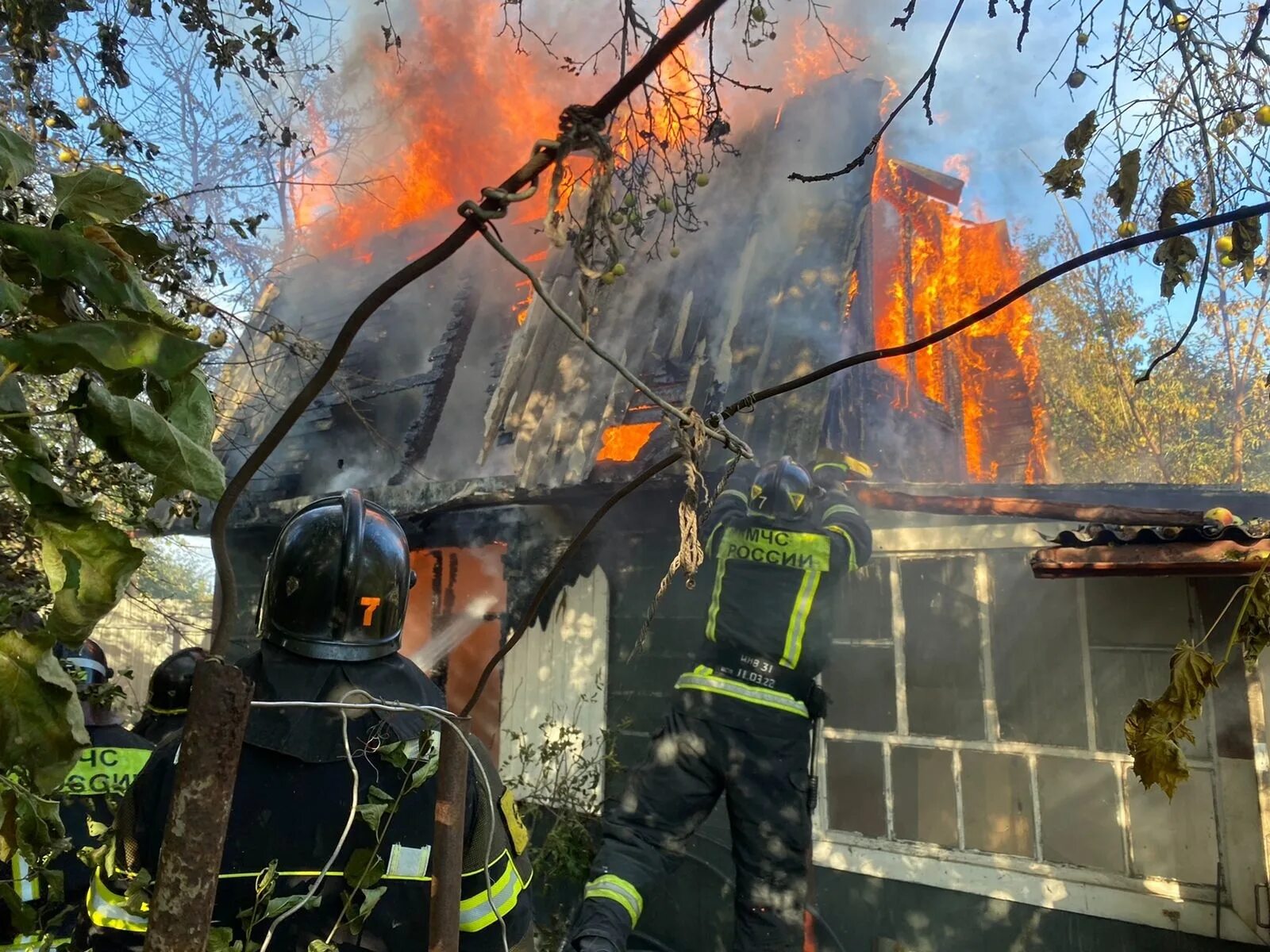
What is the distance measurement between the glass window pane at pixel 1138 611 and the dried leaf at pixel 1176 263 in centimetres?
310

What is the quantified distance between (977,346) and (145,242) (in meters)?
11.3

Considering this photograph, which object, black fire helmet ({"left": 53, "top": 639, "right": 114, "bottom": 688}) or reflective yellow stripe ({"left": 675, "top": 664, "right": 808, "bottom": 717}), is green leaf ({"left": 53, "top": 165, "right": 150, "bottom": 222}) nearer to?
black fire helmet ({"left": 53, "top": 639, "right": 114, "bottom": 688})

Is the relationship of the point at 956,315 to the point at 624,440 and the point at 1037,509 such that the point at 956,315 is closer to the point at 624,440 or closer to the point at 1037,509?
the point at 624,440

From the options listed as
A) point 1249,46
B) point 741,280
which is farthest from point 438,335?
point 1249,46

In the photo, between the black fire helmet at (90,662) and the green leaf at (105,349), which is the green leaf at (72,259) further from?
the black fire helmet at (90,662)

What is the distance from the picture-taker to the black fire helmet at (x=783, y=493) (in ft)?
15.6

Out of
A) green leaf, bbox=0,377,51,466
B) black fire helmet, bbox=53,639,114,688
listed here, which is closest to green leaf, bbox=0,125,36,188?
green leaf, bbox=0,377,51,466

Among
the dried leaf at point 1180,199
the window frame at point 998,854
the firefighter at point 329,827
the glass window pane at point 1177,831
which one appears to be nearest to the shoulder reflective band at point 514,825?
the firefighter at point 329,827

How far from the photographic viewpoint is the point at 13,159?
1.05 metres

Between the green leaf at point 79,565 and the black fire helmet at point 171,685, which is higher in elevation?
the green leaf at point 79,565

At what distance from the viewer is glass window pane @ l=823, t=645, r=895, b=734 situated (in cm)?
562

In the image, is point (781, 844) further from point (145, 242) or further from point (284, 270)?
point (284, 270)

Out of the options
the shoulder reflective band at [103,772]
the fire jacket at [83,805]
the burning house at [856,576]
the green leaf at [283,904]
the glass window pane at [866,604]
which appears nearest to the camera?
the green leaf at [283,904]

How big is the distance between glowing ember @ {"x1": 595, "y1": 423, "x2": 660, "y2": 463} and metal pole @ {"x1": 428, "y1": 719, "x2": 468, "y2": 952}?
5.06 metres
